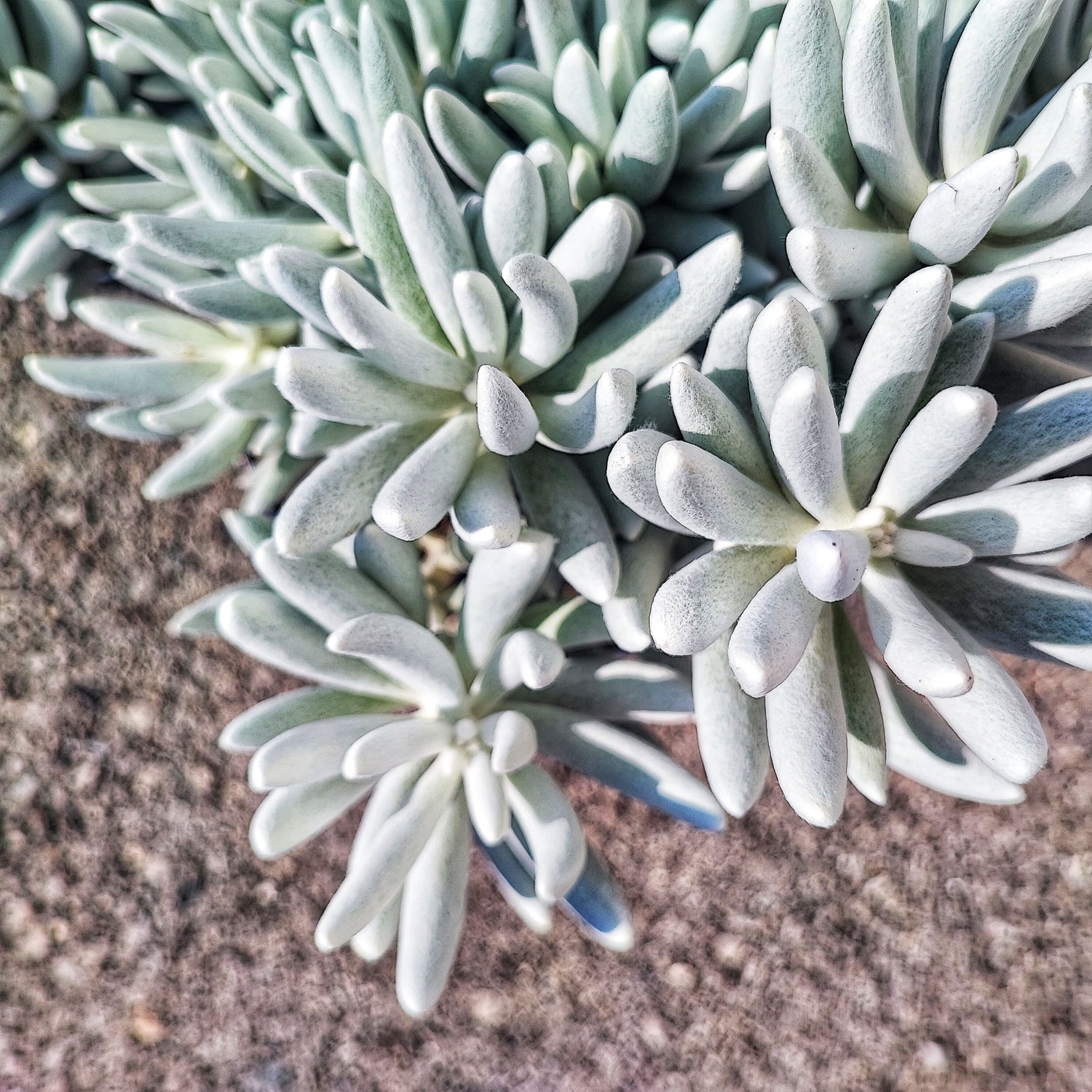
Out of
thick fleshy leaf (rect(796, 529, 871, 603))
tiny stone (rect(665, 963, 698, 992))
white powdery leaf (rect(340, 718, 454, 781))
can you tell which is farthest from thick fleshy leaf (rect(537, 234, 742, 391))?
tiny stone (rect(665, 963, 698, 992))

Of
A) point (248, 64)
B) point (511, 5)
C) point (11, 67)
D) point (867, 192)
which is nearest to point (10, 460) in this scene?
point (11, 67)

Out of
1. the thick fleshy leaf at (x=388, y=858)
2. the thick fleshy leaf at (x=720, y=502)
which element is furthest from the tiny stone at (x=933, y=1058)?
the thick fleshy leaf at (x=720, y=502)

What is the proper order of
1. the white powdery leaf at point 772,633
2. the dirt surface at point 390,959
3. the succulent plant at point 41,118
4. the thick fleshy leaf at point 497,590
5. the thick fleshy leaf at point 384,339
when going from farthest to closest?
the dirt surface at point 390,959 → the succulent plant at point 41,118 → the thick fleshy leaf at point 497,590 → the thick fleshy leaf at point 384,339 → the white powdery leaf at point 772,633

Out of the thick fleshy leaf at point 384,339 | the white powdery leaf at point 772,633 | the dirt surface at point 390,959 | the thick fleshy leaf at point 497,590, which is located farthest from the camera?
the dirt surface at point 390,959

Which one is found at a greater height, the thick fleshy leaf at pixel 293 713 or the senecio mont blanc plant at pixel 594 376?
the senecio mont blanc plant at pixel 594 376

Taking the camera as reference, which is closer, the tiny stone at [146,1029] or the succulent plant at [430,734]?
the succulent plant at [430,734]

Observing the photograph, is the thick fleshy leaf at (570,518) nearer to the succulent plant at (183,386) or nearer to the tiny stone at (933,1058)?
the succulent plant at (183,386)
